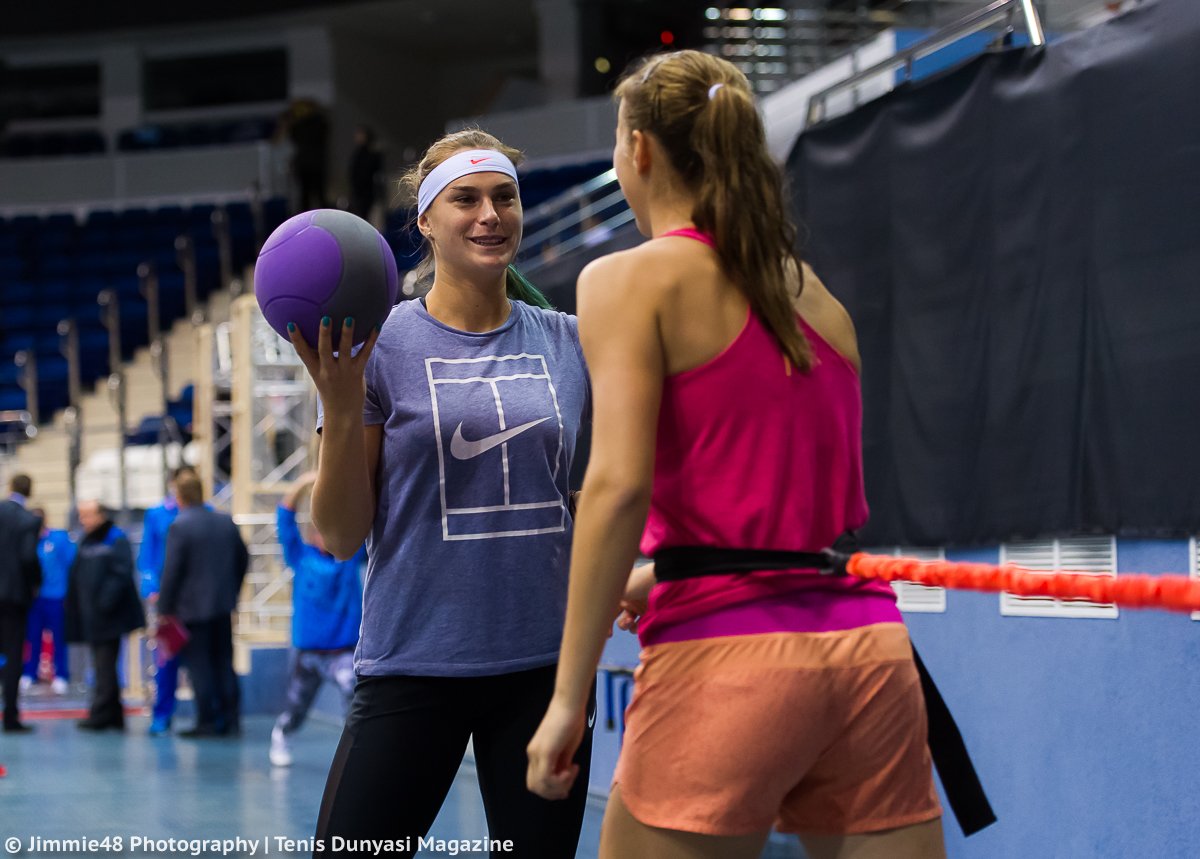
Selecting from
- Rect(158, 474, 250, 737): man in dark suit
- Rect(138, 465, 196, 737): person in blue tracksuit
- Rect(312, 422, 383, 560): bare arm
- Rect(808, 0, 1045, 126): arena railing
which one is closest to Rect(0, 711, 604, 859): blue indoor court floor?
Rect(138, 465, 196, 737): person in blue tracksuit

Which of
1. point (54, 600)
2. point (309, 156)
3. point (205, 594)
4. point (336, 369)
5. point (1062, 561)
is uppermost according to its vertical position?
point (309, 156)

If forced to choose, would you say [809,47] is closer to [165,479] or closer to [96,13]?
[165,479]

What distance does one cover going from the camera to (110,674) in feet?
37.3

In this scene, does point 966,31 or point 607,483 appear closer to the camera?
point 607,483

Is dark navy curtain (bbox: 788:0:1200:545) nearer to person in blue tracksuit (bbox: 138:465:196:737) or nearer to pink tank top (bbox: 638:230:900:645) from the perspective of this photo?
pink tank top (bbox: 638:230:900:645)

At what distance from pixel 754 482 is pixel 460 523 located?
0.83 m

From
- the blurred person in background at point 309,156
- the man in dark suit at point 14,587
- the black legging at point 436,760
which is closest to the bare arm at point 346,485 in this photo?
the black legging at point 436,760

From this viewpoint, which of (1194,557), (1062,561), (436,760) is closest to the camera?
(436,760)

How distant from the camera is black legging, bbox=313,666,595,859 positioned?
2.47 meters

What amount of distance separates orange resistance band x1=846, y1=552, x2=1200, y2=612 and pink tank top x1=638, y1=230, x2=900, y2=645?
0.24 feet

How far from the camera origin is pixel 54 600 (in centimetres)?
1488

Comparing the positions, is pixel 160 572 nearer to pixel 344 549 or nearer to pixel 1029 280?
pixel 1029 280

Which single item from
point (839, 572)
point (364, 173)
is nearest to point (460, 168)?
point (839, 572)

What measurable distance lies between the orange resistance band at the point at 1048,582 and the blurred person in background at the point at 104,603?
1011 cm
